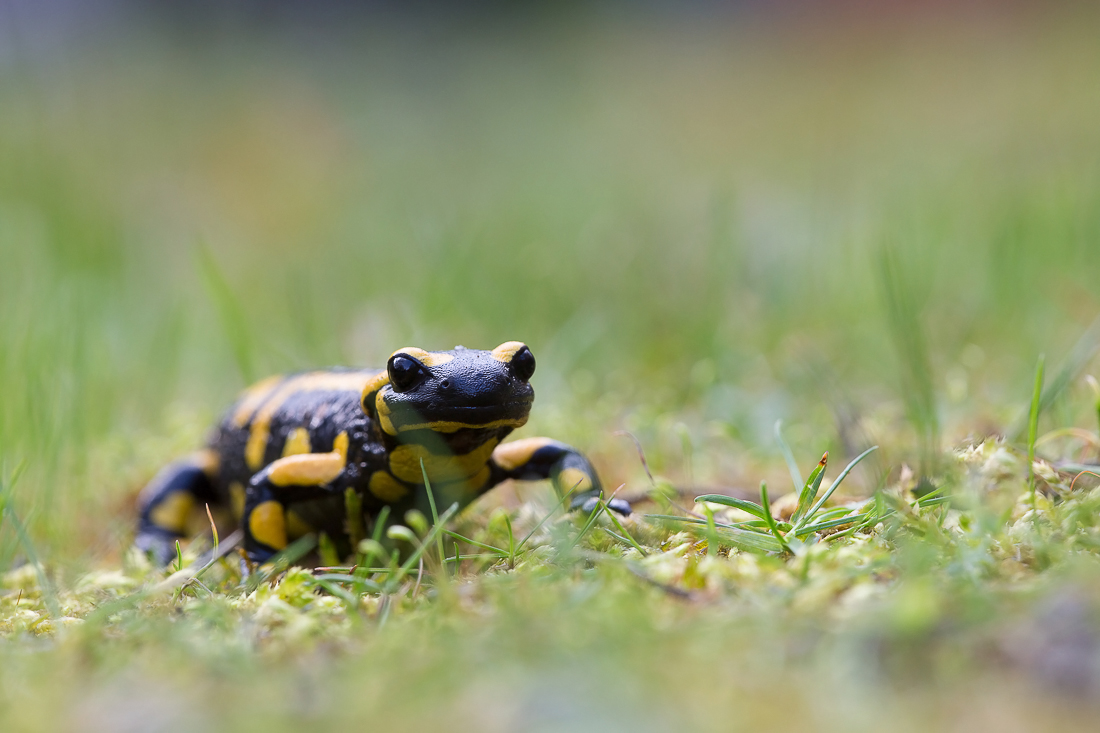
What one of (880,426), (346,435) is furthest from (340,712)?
(880,426)

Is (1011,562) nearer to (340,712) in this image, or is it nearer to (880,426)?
(340,712)

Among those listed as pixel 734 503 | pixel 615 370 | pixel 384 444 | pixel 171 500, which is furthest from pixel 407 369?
pixel 615 370

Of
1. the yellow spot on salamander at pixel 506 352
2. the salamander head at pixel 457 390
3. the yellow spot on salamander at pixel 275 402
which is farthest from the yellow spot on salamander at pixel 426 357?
the yellow spot on salamander at pixel 275 402

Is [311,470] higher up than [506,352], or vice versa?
[506,352]

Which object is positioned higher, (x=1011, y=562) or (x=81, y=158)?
(x=81, y=158)

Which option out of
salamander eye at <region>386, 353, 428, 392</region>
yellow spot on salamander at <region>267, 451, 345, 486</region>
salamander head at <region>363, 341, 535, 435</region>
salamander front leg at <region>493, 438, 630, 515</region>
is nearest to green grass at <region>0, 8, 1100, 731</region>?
salamander front leg at <region>493, 438, 630, 515</region>

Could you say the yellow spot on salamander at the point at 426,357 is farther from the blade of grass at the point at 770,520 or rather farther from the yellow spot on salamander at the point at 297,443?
the blade of grass at the point at 770,520

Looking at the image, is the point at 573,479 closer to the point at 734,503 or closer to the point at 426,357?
the point at 426,357

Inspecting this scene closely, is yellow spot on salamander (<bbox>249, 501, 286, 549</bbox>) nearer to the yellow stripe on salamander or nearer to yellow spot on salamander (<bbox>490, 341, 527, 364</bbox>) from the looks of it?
the yellow stripe on salamander
